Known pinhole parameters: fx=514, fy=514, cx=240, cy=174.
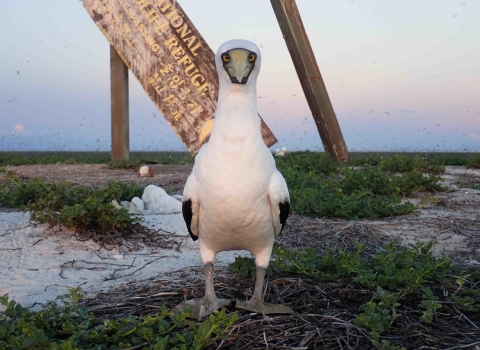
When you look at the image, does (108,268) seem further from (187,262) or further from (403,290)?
(403,290)

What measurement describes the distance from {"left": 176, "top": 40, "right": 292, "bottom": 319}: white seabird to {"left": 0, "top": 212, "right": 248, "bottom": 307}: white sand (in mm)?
1019

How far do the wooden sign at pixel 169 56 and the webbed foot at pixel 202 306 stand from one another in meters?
6.26

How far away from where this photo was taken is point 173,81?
909 centimetres

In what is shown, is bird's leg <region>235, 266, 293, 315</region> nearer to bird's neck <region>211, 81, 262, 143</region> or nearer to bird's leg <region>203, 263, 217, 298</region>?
bird's leg <region>203, 263, 217, 298</region>

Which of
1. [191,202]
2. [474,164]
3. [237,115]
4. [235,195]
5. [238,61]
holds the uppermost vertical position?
[238,61]

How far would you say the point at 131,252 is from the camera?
418 centimetres

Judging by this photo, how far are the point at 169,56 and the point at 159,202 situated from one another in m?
4.22

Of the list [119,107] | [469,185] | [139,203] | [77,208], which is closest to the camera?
[77,208]

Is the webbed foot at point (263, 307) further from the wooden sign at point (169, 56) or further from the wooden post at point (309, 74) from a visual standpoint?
the wooden post at point (309, 74)

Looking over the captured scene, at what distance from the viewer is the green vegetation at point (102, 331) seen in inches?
85.7

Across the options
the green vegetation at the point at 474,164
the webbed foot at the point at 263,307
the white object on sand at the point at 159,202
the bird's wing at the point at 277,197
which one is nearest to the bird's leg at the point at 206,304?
the webbed foot at the point at 263,307

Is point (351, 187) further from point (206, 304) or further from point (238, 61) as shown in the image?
point (238, 61)

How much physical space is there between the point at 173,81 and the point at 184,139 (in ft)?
3.41

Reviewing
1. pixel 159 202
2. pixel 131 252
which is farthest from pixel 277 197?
pixel 159 202
